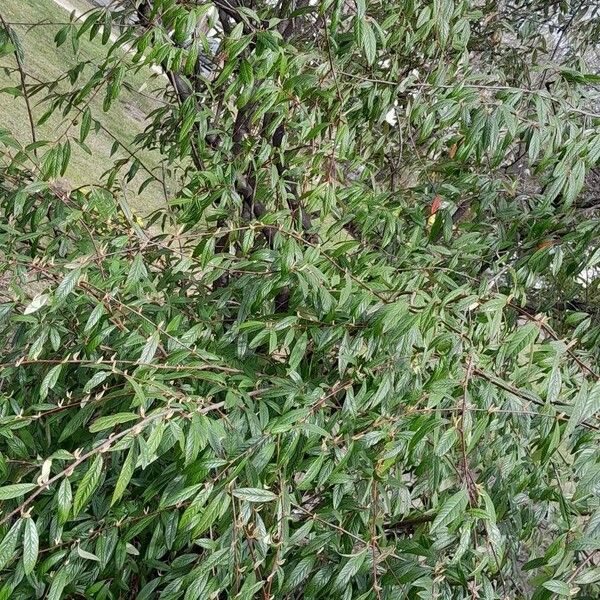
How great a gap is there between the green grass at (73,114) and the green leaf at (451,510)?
4805mm

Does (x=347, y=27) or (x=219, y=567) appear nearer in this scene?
(x=219, y=567)

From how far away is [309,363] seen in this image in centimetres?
195

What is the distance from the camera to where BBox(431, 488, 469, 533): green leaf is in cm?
128

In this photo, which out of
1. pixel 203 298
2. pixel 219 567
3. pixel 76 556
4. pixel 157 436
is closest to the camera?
pixel 157 436

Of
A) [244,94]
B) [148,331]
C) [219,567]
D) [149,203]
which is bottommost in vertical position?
[149,203]

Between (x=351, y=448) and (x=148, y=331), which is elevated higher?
(x=148, y=331)

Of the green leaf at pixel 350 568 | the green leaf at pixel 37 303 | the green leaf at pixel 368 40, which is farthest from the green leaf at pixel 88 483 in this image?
the green leaf at pixel 368 40

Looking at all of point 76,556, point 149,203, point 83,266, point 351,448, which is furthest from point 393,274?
point 149,203

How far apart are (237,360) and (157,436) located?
1.86ft

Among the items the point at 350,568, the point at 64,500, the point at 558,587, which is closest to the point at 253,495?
the point at 350,568

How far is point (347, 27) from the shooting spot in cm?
241

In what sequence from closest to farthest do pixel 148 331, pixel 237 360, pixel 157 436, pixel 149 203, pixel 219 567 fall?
pixel 157 436, pixel 219 567, pixel 148 331, pixel 237 360, pixel 149 203

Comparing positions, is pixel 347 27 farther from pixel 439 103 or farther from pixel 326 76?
pixel 439 103

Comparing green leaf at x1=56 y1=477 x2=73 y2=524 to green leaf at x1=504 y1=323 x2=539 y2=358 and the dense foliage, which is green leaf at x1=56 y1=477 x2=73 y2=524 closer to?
the dense foliage
